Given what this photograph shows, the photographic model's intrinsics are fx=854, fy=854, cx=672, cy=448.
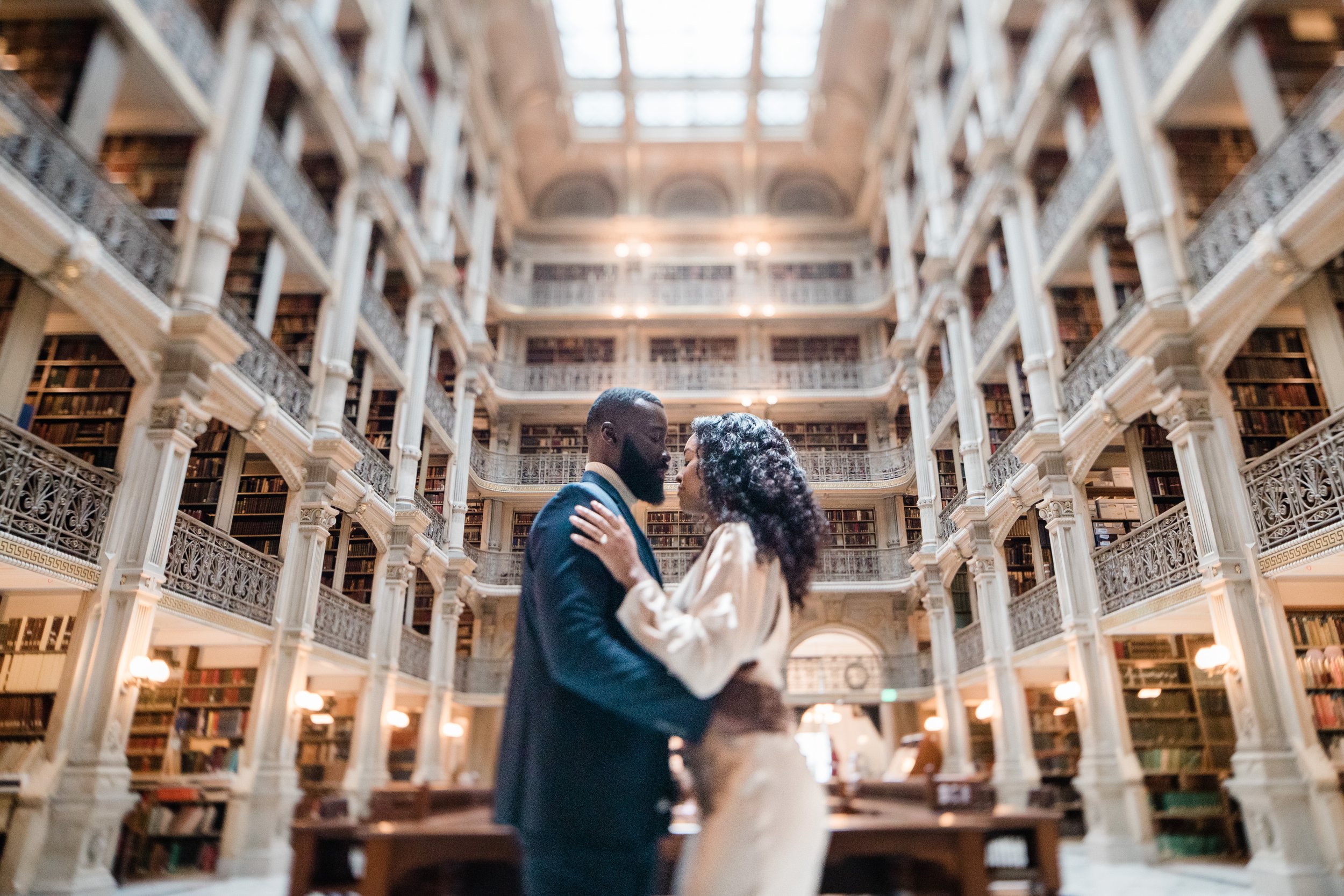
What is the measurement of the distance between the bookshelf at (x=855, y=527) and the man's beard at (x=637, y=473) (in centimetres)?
927

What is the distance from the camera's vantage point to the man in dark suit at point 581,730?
1.11 metres

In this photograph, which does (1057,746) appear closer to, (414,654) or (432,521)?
(414,654)

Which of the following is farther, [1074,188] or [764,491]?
[1074,188]

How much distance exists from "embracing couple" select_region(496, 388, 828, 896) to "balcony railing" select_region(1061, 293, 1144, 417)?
631 cm

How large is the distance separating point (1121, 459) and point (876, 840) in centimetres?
796

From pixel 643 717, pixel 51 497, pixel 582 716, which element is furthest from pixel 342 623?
pixel 643 717

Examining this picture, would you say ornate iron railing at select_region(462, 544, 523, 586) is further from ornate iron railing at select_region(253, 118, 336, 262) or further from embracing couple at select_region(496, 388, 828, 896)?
embracing couple at select_region(496, 388, 828, 896)

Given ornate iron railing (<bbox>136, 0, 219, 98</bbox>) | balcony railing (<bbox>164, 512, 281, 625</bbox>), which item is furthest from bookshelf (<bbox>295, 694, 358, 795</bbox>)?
ornate iron railing (<bbox>136, 0, 219, 98</bbox>)

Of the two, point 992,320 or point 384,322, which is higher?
point 384,322

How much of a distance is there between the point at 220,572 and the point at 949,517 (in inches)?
303

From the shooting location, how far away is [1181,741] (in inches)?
304

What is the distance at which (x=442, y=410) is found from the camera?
40.4ft

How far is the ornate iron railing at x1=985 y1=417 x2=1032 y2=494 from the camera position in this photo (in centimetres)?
896

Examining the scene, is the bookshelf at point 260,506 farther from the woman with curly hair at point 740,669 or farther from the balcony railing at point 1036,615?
the woman with curly hair at point 740,669
